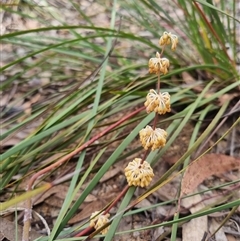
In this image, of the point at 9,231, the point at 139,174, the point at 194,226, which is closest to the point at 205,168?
the point at 194,226

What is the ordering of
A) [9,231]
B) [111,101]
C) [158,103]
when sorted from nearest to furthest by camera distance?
[158,103] < [9,231] < [111,101]

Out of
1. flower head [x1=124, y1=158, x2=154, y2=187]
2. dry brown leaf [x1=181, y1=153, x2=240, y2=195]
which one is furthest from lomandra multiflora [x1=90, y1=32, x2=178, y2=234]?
dry brown leaf [x1=181, y1=153, x2=240, y2=195]

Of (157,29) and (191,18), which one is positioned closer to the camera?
(191,18)

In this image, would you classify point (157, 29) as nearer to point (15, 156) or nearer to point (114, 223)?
point (15, 156)

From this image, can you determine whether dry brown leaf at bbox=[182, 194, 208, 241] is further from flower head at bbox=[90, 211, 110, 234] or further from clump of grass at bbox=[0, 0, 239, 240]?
flower head at bbox=[90, 211, 110, 234]

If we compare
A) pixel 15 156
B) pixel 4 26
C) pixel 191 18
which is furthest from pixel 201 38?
pixel 4 26

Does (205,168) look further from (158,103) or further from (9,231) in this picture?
(9,231)
